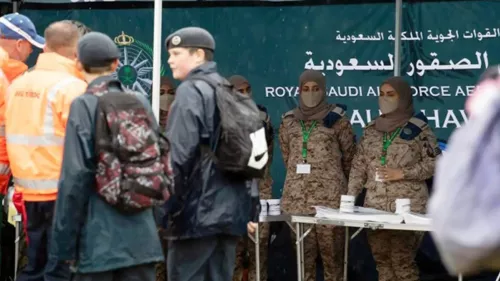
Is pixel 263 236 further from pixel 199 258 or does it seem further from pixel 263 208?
pixel 199 258

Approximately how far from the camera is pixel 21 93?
615 centimetres

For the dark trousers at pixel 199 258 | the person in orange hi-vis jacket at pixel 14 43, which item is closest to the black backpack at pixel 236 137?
the dark trousers at pixel 199 258

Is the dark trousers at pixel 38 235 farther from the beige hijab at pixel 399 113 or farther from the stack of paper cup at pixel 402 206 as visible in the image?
the beige hijab at pixel 399 113

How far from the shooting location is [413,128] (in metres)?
8.46

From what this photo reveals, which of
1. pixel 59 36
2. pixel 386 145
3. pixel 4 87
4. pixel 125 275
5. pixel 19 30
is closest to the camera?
pixel 125 275

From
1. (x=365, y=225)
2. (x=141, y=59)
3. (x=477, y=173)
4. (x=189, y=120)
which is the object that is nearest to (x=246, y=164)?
(x=189, y=120)

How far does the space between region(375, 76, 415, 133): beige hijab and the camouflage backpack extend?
11.7ft

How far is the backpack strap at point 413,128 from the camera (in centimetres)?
842

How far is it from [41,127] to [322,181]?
3.34 metres

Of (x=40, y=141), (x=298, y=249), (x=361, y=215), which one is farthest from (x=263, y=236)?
(x=40, y=141)

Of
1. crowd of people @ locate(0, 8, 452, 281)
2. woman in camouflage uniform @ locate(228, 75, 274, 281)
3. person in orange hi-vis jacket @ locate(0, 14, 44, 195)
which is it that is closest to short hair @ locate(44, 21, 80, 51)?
crowd of people @ locate(0, 8, 452, 281)

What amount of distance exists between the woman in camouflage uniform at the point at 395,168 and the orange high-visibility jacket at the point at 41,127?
3011 mm

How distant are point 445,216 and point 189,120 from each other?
3.35m

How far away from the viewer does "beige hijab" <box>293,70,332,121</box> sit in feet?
29.7
